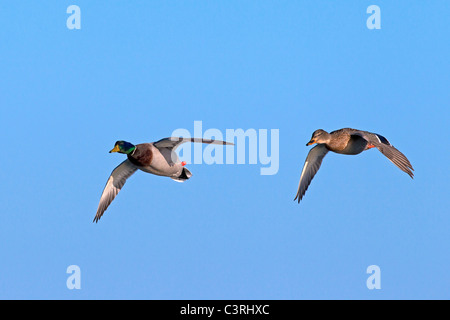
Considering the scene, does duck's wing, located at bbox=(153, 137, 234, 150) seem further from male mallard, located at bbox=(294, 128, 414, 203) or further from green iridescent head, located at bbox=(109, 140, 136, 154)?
male mallard, located at bbox=(294, 128, 414, 203)

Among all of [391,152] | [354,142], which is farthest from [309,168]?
[391,152]

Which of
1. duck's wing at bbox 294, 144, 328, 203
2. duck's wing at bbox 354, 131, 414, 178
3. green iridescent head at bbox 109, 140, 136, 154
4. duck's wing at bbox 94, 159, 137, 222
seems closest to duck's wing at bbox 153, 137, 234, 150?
green iridescent head at bbox 109, 140, 136, 154

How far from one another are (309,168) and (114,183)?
19.0ft

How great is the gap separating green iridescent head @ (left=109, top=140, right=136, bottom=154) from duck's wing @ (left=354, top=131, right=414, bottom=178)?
19.6ft

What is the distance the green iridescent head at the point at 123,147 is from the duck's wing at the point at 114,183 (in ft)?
5.89

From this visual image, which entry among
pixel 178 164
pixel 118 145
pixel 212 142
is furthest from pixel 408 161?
pixel 118 145

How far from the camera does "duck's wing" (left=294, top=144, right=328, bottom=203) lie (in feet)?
64.7

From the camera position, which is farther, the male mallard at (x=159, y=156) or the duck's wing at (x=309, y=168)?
the duck's wing at (x=309, y=168)

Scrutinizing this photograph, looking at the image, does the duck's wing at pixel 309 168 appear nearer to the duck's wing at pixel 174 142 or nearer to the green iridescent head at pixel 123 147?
the duck's wing at pixel 174 142

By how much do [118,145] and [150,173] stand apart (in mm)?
1607

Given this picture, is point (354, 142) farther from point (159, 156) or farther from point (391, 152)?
point (159, 156)

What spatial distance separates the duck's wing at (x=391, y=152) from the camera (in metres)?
16.6

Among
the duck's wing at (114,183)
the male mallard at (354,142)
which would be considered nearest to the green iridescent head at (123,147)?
the duck's wing at (114,183)

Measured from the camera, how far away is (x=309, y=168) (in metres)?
19.9
